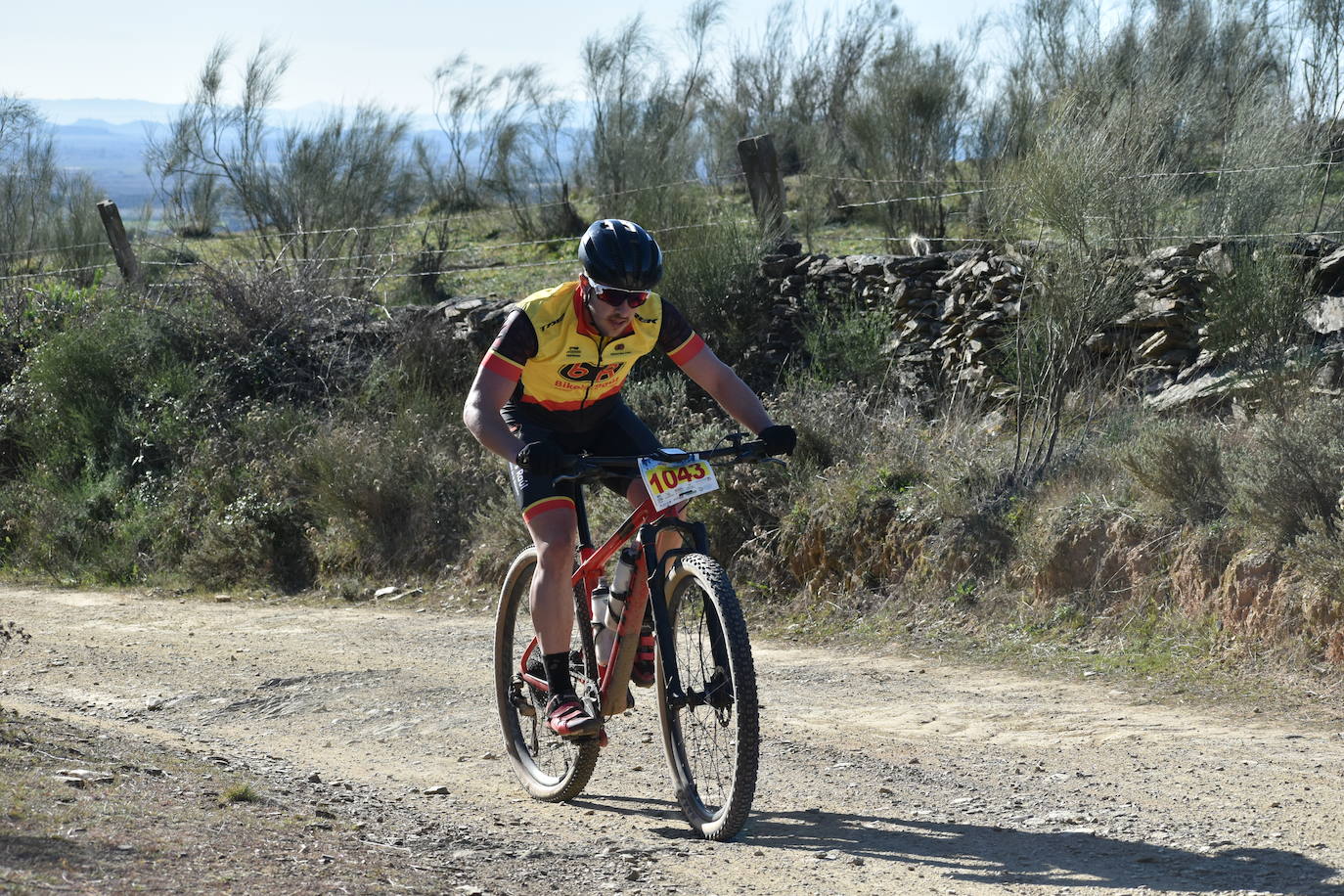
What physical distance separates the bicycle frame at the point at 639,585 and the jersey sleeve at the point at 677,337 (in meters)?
0.73

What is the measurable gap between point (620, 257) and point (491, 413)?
2.44ft

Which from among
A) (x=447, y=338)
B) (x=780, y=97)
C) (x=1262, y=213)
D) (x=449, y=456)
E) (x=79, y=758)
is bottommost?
(x=79, y=758)

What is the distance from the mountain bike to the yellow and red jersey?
420mm

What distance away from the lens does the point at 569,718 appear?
4.81m

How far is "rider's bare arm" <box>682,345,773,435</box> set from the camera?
5051 millimetres

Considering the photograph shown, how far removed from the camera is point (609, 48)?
78.4 ft

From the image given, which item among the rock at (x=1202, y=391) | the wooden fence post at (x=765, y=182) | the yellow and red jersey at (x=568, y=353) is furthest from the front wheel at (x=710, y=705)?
the wooden fence post at (x=765, y=182)

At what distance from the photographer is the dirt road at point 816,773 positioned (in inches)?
166

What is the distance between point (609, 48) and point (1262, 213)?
49.7 feet

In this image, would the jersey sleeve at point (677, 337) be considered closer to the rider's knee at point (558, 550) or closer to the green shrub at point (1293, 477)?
the rider's knee at point (558, 550)

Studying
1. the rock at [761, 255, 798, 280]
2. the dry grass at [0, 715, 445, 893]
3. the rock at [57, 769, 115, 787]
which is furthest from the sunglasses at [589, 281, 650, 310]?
the rock at [761, 255, 798, 280]

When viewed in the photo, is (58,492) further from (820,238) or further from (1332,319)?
(1332,319)

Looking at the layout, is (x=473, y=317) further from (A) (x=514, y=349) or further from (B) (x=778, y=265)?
(A) (x=514, y=349)

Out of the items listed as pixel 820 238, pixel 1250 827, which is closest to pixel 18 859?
pixel 1250 827
